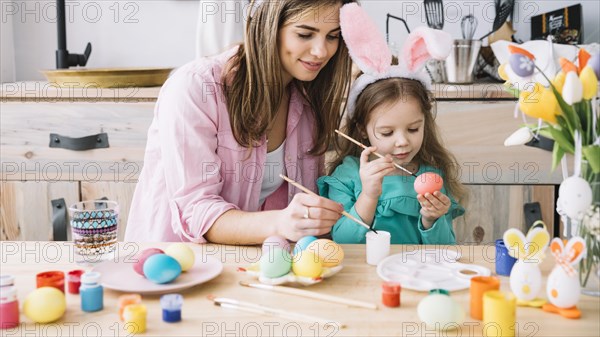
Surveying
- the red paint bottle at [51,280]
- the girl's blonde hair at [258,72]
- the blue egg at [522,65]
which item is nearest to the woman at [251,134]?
the girl's blonde hair at [258,72]

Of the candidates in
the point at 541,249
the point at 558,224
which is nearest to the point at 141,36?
the point at 558,224

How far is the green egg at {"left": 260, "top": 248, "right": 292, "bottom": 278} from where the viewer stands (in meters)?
1.14

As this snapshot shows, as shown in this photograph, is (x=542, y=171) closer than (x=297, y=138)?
No

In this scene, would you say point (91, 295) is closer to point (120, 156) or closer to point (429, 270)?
point (429, 270)

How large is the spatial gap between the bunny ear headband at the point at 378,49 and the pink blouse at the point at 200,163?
Answer: 19 cm

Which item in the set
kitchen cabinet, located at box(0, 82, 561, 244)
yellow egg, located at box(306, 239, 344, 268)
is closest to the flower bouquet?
yellow egg, located at box(306, 239, 344, 268)

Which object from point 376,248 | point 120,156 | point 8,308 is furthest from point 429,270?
point 120,156

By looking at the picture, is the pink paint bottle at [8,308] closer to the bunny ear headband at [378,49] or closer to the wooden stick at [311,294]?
the wooden stick at [311,294]

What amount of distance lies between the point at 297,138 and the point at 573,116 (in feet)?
2.88

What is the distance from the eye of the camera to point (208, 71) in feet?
5.31

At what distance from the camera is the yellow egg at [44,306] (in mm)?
986

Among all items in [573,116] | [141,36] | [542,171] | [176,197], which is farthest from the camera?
[141,36]

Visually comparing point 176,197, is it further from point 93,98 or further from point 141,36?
point 141,36

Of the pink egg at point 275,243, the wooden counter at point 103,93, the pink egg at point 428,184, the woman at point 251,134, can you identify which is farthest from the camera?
the wooden counter at point 103,93
